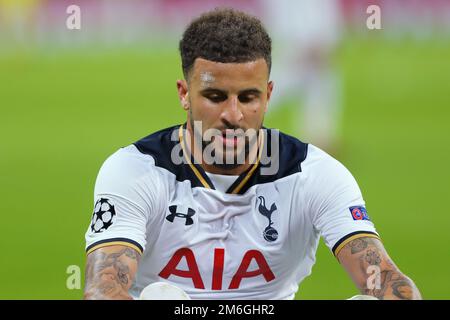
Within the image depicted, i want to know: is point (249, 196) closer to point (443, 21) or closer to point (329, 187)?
point (329, 187)

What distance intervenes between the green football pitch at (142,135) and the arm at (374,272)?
2.93m

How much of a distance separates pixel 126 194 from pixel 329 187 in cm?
103

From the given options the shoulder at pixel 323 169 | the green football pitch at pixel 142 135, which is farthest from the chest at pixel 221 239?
the green football pitch at pixel 142 135

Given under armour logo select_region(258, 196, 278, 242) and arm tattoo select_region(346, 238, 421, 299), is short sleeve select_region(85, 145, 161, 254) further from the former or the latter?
arm tattoo select_region(346, 238, 421, 299)

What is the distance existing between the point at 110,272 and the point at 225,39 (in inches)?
51.2

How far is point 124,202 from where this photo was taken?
497 cm

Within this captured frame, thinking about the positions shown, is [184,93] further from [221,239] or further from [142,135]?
[142,135]

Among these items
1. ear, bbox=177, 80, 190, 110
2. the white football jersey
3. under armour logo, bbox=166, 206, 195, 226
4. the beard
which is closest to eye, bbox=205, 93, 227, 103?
the beard

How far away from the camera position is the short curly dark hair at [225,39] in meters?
4.98

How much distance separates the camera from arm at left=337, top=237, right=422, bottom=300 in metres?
4.64

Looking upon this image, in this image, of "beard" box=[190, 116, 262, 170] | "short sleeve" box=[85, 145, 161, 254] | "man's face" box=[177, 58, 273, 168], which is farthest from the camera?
"beard" box=[190, 116, 262, 170]

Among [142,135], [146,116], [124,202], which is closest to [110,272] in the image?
[124,202]

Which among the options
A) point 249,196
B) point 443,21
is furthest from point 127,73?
point 249,196

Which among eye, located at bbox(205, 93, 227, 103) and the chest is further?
the chest
